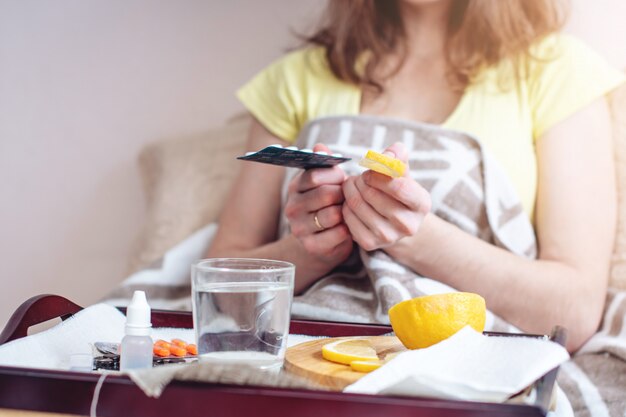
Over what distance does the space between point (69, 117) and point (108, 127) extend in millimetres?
95

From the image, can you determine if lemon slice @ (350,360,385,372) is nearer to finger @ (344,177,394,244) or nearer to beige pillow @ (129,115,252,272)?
finger @ (344,177,394,244)

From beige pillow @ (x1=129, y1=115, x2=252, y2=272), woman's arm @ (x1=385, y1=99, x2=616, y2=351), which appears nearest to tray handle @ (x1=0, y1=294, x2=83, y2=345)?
woman's arm @ (x1=385, y1=99, x2=616, y2=351)

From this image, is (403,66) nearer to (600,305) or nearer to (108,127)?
(600,305)

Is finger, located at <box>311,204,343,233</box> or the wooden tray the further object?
finger, located at <box>311,204,343,233</box>

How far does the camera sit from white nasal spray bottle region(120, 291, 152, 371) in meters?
0.57

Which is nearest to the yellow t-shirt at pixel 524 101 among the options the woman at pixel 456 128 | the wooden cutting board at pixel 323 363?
the woman at pixel 456 128

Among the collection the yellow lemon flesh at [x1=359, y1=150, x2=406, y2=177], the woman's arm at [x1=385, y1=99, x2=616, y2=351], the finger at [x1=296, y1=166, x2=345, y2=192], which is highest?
the yellow lemon flesh at [x1=359, y1=150, x2=406, y2=177]

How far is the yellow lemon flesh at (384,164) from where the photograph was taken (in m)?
0.72

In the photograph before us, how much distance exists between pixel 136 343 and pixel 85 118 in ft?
4.22

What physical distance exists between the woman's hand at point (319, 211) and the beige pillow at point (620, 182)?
433 mm

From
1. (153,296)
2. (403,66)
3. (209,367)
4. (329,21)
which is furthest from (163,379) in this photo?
(329,21)

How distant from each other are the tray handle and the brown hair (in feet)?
2.34

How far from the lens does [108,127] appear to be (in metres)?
1.75

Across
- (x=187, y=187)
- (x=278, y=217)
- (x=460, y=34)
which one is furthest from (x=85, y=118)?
(x=460, y=34)
